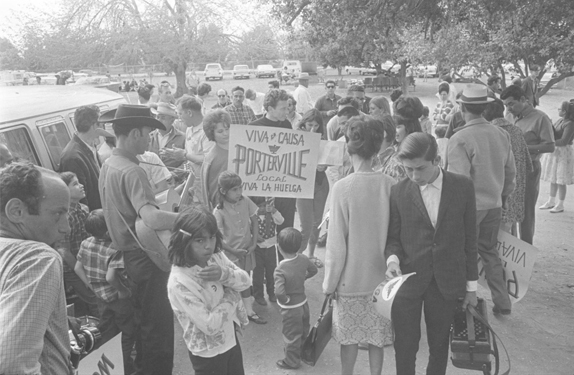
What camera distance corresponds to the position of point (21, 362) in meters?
1.69

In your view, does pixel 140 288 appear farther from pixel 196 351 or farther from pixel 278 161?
pixel 278 161

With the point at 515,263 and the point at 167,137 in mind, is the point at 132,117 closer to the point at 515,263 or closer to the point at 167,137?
the point at 167,137

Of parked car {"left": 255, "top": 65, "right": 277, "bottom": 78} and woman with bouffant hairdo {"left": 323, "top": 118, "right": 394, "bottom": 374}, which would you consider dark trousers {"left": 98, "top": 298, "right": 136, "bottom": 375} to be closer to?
woman with bouffant hairdo {"left": 323, "top": 118, "right": 394, "bottom": 374}

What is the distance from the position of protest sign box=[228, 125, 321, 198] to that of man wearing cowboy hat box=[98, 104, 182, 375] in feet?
4.84

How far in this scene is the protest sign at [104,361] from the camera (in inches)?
113

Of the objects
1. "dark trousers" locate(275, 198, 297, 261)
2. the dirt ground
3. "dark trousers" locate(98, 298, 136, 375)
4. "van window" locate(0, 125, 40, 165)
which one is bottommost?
the dirt ground

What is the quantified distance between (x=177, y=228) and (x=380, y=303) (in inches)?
51.6

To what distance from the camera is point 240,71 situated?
124 ft

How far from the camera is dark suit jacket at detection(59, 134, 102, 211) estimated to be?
15.9 ft

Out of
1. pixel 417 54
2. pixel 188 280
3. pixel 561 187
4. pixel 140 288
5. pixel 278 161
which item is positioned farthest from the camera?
pixel 417 54

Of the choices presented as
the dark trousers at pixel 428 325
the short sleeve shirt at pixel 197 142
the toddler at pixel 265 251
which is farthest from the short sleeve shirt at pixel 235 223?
the dark trousers at pixel 428 325

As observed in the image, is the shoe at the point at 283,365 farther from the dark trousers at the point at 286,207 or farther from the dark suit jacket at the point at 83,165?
the dark suit jacket at the point at 83,165

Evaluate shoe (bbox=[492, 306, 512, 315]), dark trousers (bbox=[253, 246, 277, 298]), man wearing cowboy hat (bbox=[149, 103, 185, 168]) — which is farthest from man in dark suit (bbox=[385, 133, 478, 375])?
man wearing cowboy hat (bbox=[149, 103, 185, 168])

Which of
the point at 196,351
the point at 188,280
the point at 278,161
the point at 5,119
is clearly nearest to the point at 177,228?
the point at 188,280
